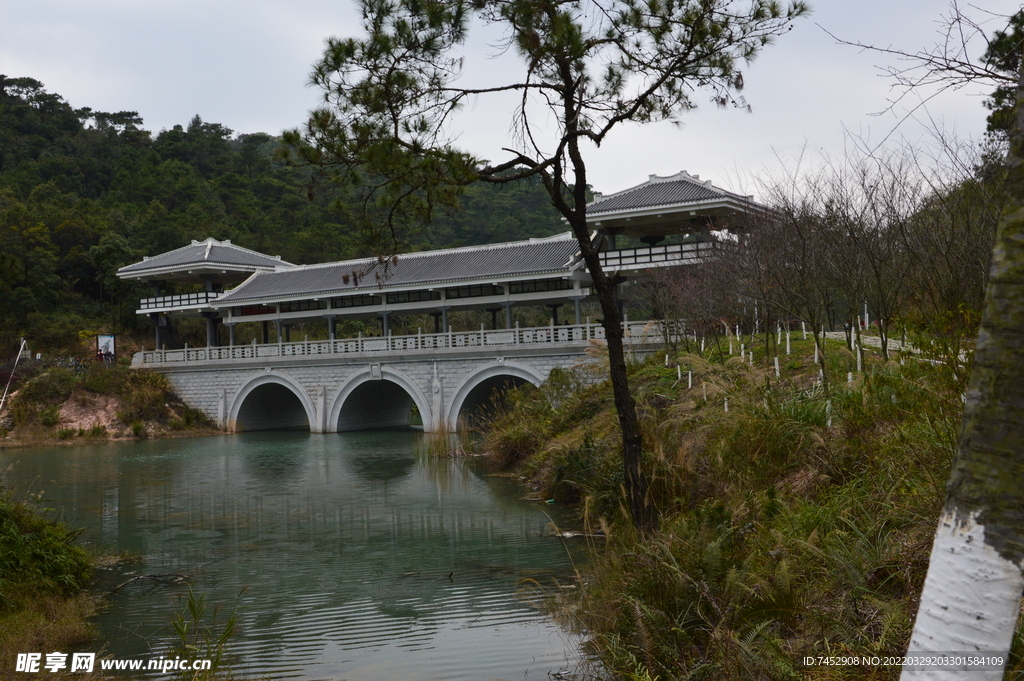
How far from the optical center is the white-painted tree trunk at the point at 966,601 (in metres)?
2.35

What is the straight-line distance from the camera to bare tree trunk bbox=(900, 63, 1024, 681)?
7.73 feet

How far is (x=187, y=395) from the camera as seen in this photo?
99.2ft

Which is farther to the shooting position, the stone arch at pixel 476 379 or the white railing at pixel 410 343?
the stone arch at pixel 476 379

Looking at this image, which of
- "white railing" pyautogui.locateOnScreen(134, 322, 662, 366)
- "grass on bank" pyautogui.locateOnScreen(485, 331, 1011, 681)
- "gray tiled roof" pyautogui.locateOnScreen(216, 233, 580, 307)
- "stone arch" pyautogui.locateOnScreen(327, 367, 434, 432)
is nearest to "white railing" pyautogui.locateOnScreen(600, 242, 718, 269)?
"gray tiled roof" pyautogui.locateOnScreen(216, 233, 580, 307)

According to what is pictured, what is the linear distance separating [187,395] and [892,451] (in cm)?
2866

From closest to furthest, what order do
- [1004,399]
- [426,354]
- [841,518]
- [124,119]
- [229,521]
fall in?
[1004,399] → [841,518] → [229,521] → [426,354] → [124,119]

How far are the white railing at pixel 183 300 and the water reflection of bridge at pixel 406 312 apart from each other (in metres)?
0.06

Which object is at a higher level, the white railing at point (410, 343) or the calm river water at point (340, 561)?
the white railing at point (410, 343)

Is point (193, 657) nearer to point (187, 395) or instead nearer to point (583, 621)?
point (583, 621)

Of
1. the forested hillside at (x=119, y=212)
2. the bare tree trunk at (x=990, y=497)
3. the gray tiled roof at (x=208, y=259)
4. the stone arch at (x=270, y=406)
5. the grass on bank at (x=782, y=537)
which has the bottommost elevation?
the stone arch at (x=270, y=406)

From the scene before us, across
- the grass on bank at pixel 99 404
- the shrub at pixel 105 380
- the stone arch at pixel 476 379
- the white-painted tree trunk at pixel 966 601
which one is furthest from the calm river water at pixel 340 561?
the shrub at pixel 105 380

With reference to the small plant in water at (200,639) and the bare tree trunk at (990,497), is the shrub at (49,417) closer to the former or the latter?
the small plant in water at (200,639)

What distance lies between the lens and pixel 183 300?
32.4 m

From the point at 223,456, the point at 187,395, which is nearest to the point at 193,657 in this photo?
the point at 223,456
